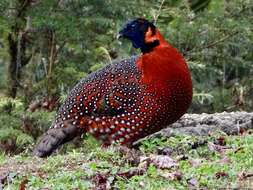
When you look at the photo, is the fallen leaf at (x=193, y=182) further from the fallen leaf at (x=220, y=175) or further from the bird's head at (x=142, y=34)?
the bird's head at (x=142, y=34)

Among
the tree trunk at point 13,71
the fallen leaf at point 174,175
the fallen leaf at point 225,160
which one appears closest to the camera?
the fallen leaf at point 174,175

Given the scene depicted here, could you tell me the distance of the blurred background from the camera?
29.5 feet

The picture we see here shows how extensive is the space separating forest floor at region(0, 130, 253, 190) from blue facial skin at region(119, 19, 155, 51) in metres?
1.00

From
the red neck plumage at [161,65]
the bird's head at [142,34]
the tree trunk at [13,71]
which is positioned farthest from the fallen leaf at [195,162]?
the tree trunk at [13,71]

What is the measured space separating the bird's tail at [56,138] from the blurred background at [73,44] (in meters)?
1.28

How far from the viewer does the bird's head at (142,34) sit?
709 cm

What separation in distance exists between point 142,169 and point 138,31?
1.90 metres

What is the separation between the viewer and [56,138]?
23.5 ft

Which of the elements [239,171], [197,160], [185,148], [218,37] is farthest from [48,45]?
[239,171]

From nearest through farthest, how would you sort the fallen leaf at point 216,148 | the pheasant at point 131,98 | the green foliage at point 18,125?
the fallen leaf at point 216,148 < the pheasant at point 131,98 < the green foliage at point 18,125

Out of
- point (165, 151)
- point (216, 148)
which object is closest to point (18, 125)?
point (165, 151)

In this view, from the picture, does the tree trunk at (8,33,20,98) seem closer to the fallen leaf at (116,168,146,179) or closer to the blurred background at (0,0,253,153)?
the blurred background at (0,0,253,153)

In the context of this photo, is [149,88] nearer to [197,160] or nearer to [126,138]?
[126,138]

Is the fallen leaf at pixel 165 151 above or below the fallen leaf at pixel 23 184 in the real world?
below
